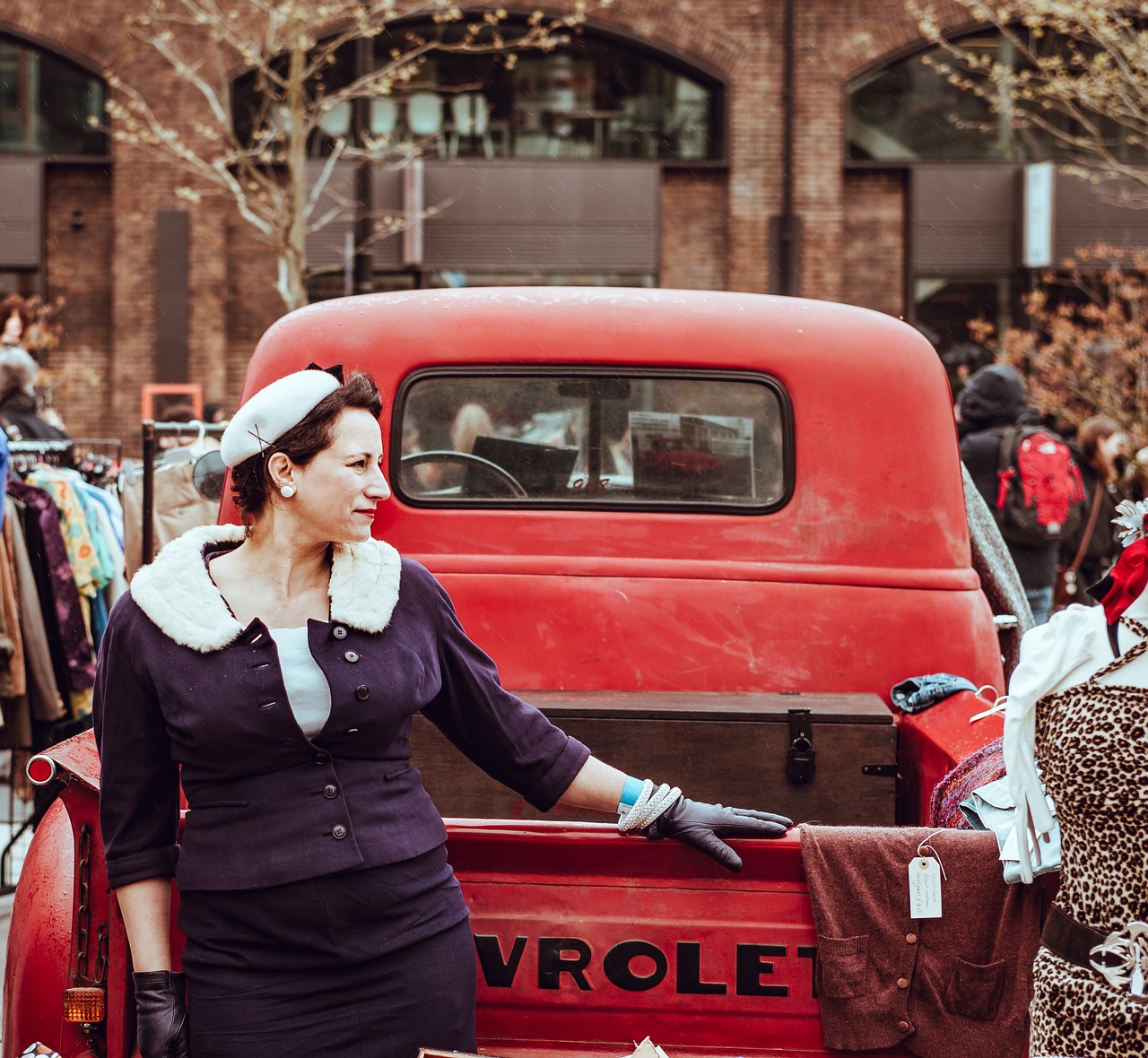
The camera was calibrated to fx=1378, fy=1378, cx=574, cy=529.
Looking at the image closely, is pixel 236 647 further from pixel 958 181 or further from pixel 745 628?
pixel 958 181

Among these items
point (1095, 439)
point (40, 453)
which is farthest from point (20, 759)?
point (1095, 439)

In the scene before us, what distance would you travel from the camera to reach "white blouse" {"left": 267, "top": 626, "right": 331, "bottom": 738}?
235 centimetres

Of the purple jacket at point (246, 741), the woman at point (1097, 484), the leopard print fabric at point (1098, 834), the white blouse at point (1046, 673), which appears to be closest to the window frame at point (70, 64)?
the woman at point (1097, 484)

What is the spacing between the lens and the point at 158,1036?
91.5 inches

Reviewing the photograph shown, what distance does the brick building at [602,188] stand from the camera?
1892 cm

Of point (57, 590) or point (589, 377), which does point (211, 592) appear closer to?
point (589, 377)

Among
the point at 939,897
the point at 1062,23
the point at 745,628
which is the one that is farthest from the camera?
the point at 1062,23

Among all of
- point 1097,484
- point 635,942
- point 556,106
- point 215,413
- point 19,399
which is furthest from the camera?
point 556,106

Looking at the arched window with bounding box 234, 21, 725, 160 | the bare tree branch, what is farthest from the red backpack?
the arched window with bounding box 234, 21, 725, 160

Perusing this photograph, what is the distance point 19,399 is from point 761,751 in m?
5.80

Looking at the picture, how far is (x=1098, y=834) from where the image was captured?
220 centimetres

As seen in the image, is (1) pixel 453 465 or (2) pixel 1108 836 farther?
(1) pixel 453 465

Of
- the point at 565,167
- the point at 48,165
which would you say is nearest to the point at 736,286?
the point at 565,167

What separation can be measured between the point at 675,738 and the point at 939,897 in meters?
1.17
